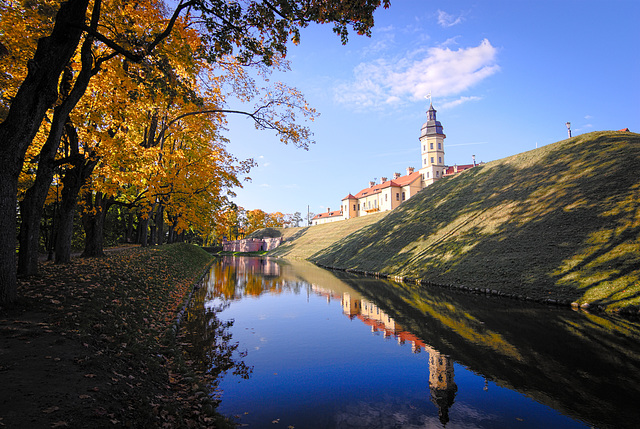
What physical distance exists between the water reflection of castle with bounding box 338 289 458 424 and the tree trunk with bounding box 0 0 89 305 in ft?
27.8

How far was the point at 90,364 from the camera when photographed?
185 inches

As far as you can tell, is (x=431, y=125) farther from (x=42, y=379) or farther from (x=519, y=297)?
(x=42, y=379)

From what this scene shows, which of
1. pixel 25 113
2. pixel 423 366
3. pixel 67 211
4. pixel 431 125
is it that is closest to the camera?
pixel 25 113

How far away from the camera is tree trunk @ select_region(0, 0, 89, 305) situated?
6.09 meters

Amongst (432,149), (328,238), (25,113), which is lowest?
(328,238)

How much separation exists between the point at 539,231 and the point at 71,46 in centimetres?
2185

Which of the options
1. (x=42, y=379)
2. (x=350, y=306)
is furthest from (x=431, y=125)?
(x=42, y=379)

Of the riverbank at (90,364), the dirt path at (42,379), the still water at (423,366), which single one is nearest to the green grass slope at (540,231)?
the still water at (423,366)

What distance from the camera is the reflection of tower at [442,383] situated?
A: 5.27 m

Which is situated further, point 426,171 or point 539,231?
point 426,171

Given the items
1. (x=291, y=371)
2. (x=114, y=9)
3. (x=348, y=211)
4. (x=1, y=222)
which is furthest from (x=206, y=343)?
(x=348, y=211)

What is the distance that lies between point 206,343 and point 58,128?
6.90 m

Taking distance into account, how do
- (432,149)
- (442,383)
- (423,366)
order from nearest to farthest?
(442,383), (423,366), (432,149)

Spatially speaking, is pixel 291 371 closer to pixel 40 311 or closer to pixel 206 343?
pixel 206 343
